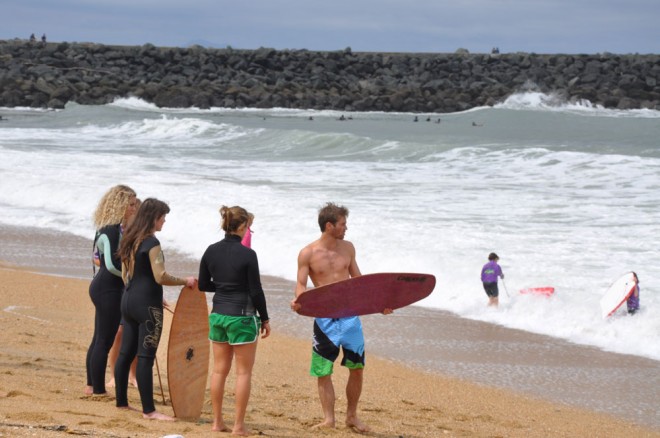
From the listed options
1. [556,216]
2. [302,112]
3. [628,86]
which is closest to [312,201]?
[556,216]

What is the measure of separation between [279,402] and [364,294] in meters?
1.16

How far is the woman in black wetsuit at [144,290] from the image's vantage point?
16.9 ft

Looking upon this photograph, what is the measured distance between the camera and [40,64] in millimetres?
61094

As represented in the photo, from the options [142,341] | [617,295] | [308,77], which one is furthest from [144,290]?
[308,77]

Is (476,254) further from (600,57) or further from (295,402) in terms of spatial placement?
Result: (600,57)

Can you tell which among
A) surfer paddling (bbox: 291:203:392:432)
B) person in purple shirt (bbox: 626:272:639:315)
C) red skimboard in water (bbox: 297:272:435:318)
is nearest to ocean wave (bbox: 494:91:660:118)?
person in purple shirt (bbox: 626:272:639:315)

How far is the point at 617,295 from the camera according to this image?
9320mm

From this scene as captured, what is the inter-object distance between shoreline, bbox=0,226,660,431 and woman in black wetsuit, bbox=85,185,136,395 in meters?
1.21

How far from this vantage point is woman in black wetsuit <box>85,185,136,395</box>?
5484 millimetres

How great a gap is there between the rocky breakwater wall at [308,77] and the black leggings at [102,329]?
48.3 m

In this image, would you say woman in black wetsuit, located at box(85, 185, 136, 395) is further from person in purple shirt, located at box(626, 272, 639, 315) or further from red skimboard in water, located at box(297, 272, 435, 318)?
person in purple shirt, located at box(626, 272, 639, 315)

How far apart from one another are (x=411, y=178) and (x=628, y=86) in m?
40.6

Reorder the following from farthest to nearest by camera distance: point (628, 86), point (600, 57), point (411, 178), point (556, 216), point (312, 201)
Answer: point (600, 57)
point (628, 86)
point (411, 178)
point (312, 201)
point (556, 216)

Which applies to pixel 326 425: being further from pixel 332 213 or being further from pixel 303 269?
pixel 332 213
